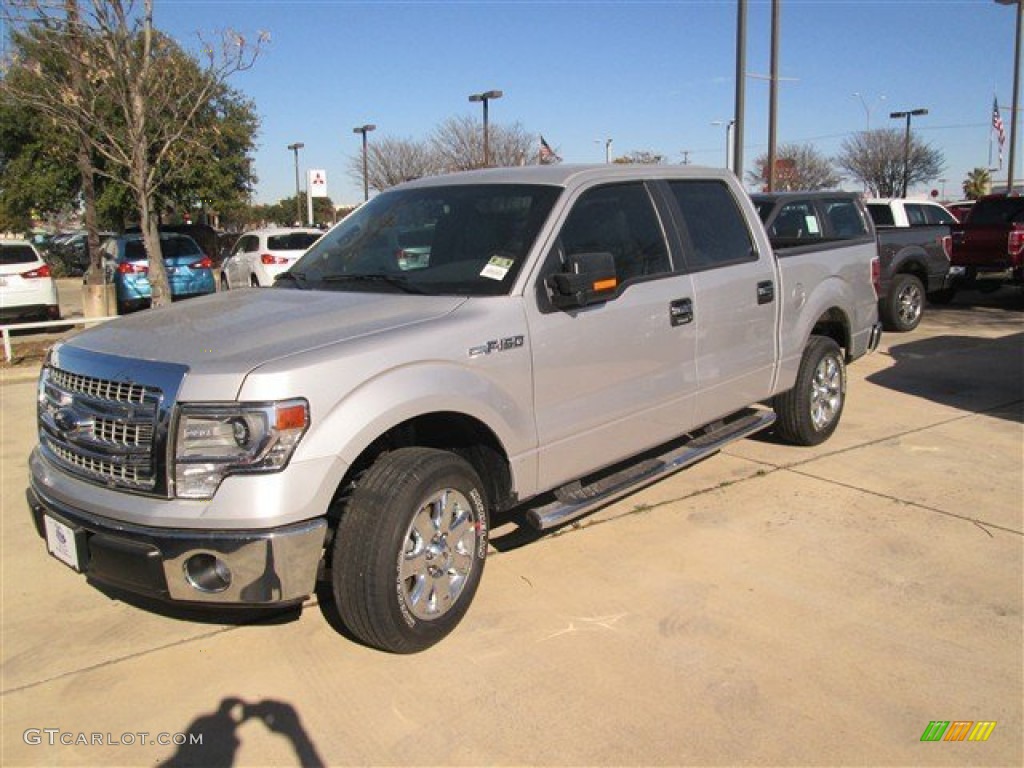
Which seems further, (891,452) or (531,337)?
(891,452)

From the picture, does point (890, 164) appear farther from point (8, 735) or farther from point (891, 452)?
point (8, 735)

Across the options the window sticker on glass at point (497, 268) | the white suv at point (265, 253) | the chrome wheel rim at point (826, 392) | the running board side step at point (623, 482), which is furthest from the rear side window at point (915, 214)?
the window sticker on glass at point (497, 268)

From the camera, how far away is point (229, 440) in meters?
2.91

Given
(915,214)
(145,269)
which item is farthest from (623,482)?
(145,269)

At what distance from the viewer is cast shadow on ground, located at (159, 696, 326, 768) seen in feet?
9.36

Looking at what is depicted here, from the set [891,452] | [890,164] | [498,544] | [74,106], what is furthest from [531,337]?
[890,164]

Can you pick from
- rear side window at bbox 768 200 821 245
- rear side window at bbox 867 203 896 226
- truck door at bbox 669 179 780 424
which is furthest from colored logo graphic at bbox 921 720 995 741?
rear side window at bbox 867 203 896 226

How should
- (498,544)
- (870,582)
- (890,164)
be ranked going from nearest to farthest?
1. (870,582)
2. (498,544)
3. (890,164)

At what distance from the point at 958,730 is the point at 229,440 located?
2775 mm

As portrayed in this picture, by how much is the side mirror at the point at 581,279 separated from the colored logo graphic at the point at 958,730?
2.16m

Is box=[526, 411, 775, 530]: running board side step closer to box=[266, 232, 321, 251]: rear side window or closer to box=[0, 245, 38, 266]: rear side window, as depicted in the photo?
box=[0, 245, 38, 266]: rear side window

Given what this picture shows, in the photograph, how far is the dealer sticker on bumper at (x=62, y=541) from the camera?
316 cm

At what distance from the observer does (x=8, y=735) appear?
3.01m

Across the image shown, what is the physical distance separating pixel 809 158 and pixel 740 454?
54121 millimetres
